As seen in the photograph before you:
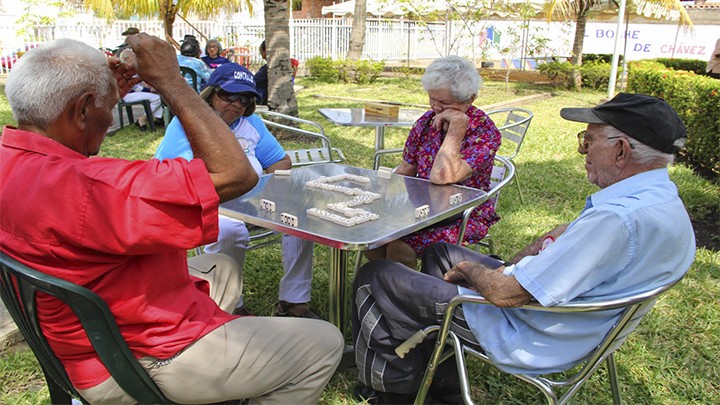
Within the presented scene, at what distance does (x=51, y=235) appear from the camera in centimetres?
146

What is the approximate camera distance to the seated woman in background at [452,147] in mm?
3029

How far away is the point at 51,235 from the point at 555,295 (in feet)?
4.82

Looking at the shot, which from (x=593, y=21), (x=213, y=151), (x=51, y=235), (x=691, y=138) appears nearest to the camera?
(x=51, y=235)

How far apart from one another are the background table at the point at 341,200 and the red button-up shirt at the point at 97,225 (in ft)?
2.18

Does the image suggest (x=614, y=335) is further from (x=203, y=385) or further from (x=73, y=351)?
(x=73, y=351)

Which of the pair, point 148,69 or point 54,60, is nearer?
point 54,60

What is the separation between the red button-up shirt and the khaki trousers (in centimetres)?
10

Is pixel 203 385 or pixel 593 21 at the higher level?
pixel 593 21

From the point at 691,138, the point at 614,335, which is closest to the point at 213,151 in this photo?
the point at 614,335

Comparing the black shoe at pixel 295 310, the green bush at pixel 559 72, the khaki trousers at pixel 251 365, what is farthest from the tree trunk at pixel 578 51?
the khaki trousers at pixel 251 365

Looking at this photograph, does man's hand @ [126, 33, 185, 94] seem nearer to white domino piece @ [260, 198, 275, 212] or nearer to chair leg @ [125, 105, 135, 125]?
white domino piece @ [260, 198, 275, 212]

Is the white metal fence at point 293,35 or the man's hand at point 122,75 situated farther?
the white metal fence at point 293,35

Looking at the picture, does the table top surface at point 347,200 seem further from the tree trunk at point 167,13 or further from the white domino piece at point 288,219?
the tree trunk at point 167,13

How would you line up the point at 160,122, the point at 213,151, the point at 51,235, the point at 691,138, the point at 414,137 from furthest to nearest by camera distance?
the point at 160,122 < the point at 691,138 < the point at 414,137 < the point at 213,151 < the point at 51,235
